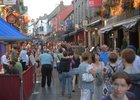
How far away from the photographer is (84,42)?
50.3 m

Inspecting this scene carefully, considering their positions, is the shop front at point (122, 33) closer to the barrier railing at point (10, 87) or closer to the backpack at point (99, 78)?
the barrier railing at point (10, 87)

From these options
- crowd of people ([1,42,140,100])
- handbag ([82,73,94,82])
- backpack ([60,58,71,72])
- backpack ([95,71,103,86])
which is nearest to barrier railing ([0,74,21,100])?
crowd of people ([1,42,140,100])

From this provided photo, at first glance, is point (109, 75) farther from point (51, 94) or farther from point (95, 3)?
point (95, 3)

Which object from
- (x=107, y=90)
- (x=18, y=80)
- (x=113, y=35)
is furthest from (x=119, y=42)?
(x=107, y=90)

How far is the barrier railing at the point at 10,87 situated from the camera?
11750mm

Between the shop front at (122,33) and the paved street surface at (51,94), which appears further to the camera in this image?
the shop front at (122,33)

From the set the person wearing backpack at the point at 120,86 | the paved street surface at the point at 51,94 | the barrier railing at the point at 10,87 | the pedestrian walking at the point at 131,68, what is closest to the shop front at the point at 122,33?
the paved street surface at the point at 51,94

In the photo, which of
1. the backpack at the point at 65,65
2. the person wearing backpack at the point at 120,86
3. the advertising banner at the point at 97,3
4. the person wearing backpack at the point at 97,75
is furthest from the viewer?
the advertising banner at the point at 97,3

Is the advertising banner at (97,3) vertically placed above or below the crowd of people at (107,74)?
above

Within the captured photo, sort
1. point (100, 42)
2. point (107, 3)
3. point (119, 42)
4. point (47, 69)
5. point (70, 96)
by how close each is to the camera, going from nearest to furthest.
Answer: point (70, 96)
point (47, 69)
point (107, 3)
point (119, 42)
point (100, 42)

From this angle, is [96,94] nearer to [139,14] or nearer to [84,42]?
[139,14]

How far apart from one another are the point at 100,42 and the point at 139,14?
51.0ft

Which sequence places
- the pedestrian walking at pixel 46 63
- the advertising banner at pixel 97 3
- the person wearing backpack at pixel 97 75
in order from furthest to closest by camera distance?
the advertising banner at pixel 97 3 → the pedestrian walking at pixel 46 63 → the person wearing backpack at pixel 97 75

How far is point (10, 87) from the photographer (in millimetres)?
11867
